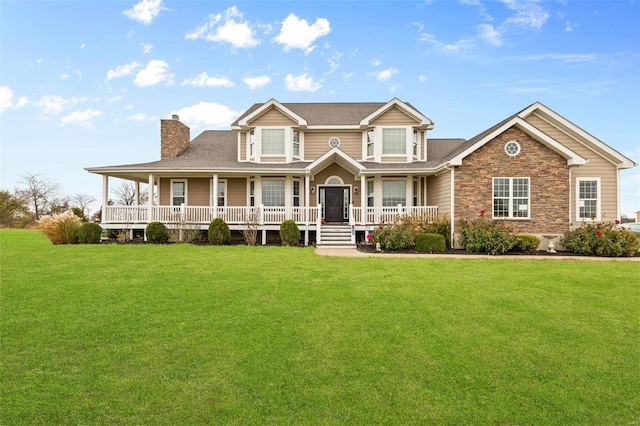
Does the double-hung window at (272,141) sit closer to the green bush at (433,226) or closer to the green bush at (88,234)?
the green bush at (433,226)

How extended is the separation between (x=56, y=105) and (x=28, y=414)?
2043 centimetres

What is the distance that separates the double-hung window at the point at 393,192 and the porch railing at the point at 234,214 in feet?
4.60

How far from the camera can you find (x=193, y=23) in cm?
1650

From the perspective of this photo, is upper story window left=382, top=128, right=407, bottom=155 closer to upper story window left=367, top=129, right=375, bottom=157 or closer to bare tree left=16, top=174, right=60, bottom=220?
upper story window left=367, top=129, right=375, bottom=157

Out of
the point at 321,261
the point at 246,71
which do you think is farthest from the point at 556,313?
the point at 246,71

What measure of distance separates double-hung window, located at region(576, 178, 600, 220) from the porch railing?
6.56 m

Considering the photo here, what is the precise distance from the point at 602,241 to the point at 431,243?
264 inches

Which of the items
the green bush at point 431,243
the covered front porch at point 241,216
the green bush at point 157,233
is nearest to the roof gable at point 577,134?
the covered front porch at point 241,216

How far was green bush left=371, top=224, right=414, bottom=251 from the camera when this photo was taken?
51.9 feet

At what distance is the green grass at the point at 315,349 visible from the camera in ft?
12.3

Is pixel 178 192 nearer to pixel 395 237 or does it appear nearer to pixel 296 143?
pixel 296 143

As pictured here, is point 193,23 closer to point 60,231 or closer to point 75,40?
point 75,40

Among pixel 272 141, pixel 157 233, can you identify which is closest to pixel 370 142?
pixel 272 141

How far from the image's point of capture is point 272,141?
21.0 meters
